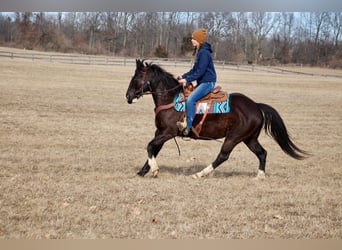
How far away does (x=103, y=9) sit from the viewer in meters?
5.62

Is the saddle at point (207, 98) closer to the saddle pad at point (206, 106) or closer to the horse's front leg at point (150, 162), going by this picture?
the saddle pad at point (206, 106)

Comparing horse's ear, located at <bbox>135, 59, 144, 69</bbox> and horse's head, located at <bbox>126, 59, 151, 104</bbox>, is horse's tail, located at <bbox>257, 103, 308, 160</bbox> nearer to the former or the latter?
horse's head, located at <bbox>126, 59, 151, 104</bbox>

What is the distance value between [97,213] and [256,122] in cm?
306

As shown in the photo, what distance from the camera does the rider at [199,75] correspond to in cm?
665

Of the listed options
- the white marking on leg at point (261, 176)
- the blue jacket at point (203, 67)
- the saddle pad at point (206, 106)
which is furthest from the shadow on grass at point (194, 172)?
the blue jacket at point (203, 67)

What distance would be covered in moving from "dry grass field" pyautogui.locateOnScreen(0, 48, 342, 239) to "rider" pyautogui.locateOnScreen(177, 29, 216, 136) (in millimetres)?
1028

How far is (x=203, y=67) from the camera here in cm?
666

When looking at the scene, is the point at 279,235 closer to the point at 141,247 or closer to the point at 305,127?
the point at 141,247

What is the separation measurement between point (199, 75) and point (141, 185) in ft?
5.81

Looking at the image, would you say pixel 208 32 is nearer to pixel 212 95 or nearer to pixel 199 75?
pixel 212 95

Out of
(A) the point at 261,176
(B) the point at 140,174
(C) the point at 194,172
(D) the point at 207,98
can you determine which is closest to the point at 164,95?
(D) the point at 207,98

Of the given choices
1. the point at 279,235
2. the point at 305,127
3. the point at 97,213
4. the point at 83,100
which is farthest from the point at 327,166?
the point at 83,100

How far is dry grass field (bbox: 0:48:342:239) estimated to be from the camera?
15.7 feet

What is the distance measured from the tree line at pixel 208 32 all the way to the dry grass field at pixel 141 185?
227 centimetres
